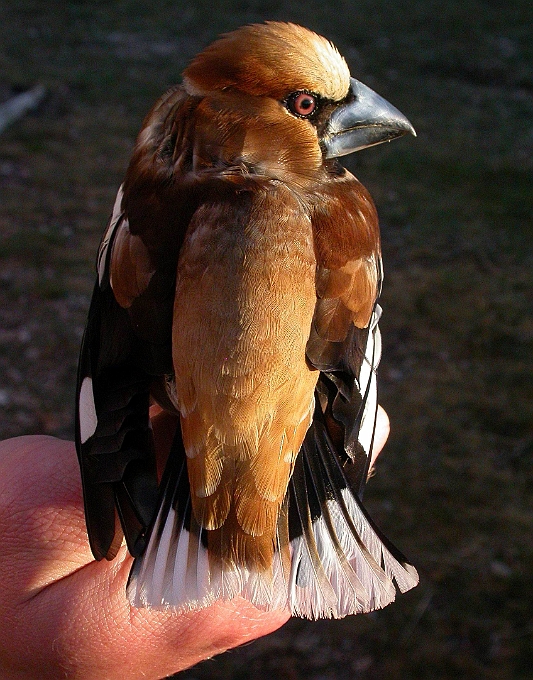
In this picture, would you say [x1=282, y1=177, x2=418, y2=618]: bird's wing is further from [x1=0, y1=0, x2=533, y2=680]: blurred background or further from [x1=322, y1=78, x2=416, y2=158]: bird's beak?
[x1=0, y1=0, x2=533, y2=680]: blurred background

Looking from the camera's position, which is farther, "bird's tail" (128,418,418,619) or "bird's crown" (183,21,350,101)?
"bird's crown" (183,21,350,101)

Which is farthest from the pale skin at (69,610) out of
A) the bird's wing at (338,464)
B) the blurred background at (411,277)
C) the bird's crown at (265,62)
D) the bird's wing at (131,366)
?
the blurred background at (411,277)

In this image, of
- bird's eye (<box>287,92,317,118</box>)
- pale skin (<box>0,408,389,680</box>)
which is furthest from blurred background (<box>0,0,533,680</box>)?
bird's eye (<box>287,92,317,118</box>)

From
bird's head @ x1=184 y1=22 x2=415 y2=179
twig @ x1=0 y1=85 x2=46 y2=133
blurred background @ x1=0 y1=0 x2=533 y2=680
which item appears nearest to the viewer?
bird's head @ x1=184 y1=22 x2=415 y2=179

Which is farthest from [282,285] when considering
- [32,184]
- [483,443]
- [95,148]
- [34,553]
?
[95,148]

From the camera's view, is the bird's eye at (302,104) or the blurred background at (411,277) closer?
the bird's eye at (302,104)

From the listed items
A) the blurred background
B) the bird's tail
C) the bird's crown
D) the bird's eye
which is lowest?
the blurred background

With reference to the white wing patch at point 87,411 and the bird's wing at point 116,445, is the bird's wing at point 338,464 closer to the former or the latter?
the bird's wing at point 116,445

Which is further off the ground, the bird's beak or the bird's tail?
the bird's beak

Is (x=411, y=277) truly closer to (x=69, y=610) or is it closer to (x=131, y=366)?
(x=131, y=366)
